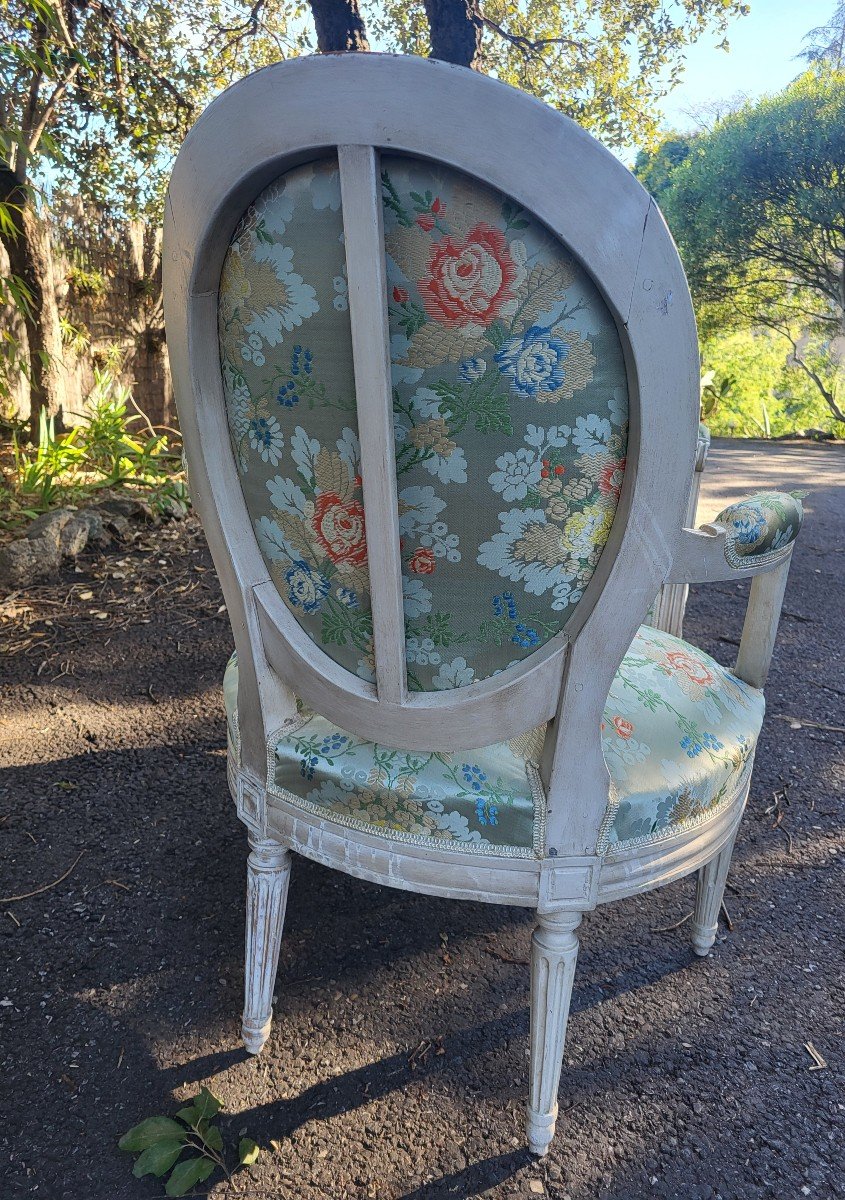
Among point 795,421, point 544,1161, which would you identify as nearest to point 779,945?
point 544,1161

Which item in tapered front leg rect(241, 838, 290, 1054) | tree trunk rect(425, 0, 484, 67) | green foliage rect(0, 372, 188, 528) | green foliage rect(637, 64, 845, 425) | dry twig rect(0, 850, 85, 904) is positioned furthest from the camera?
green foliage rect(637, 64, 845, 425)

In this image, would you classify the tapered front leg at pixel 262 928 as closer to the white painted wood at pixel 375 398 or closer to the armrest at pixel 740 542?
the white painted wood at pixel 375 398

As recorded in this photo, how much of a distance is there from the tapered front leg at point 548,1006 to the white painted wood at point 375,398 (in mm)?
370

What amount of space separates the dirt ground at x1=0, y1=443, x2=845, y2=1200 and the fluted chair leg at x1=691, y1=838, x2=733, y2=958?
49 mm

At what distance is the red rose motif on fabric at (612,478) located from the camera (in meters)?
0.75

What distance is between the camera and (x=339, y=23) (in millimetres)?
3592

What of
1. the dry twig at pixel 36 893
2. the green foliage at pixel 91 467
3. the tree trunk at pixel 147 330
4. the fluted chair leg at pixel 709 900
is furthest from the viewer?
the tree trunk at pixel 147 330

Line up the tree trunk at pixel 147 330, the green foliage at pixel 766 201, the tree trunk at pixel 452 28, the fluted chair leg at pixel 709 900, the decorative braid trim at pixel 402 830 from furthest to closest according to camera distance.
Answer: the green foliage at pixel 766 201, the tree trunk at pixel 147 330, the tree trunk at pixel 452 28, the fluted chair leg at pixel 709 900, the decorative braid trim at pixel 402 830

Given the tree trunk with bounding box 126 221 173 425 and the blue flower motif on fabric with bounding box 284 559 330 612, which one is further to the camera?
the tree trunk with bounding box 126 221 173 425

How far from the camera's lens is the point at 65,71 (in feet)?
15.1

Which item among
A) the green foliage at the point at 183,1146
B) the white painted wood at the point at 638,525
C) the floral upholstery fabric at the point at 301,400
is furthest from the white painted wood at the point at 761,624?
the green foliage at the point at 183,1146

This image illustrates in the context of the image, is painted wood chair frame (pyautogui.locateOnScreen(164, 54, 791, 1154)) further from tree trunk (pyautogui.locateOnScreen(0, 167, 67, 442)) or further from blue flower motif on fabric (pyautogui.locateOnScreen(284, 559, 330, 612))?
tree trunk (pyautogui.locateOnScreen(0, 167, 67, 442))

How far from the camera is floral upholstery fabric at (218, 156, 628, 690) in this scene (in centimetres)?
68

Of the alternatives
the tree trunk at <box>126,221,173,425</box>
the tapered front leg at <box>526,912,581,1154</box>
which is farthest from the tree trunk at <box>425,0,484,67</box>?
the tapered front leg at <box>526,912,581,1154</box>
